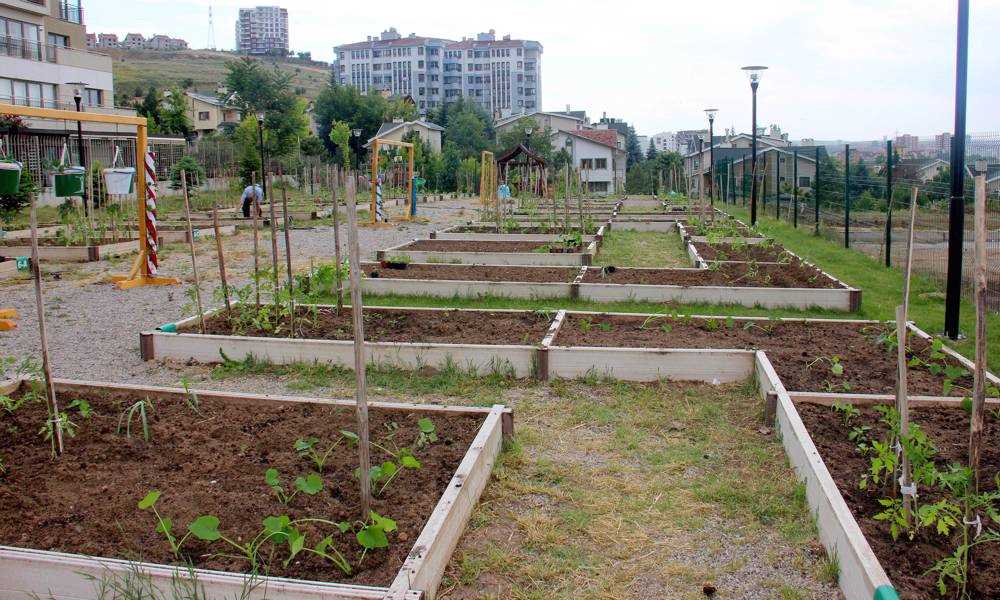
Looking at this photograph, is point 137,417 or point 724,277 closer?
point 137,417

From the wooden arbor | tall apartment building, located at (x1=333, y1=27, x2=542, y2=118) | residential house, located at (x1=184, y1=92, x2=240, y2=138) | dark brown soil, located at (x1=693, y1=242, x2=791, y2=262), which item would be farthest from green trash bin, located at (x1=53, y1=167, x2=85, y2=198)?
tall apartment building, located at (x1=333, y1=27, x2=542, y2=118)

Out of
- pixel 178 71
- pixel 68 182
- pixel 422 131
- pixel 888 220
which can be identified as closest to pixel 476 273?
pixel 68 182

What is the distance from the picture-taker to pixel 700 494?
389 cm

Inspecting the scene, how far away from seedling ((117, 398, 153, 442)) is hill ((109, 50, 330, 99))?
94.0m

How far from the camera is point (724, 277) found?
373 inches

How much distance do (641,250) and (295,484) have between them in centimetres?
1124

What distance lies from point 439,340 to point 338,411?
6.04 ft

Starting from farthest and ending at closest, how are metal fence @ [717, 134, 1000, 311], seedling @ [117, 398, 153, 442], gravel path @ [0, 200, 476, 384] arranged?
1. metal fence @ [717, 134, 1000, 311]
2. gravel path @ [0, 200, 476, 384]
3. seedling @ [117, 398, 153, 442]

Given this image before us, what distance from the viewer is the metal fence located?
28.8 ft

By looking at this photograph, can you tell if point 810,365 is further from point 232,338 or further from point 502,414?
point 232,338

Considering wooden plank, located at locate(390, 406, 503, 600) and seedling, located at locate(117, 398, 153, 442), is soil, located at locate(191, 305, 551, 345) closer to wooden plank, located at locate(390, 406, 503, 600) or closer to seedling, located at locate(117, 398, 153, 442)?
seedling, located at locate(117, 398, 153, 442)

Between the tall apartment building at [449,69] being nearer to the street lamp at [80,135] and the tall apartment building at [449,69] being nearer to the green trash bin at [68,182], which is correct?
the street lamp at [80,135]

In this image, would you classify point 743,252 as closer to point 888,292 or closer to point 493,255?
point 888,292

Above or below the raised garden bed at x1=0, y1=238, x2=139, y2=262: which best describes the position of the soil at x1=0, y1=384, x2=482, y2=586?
below
